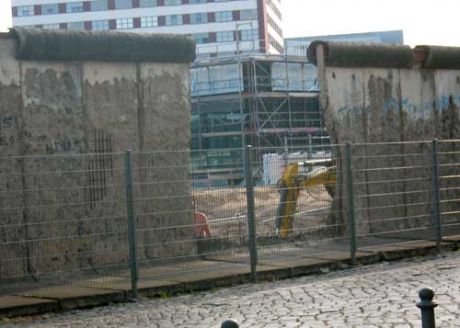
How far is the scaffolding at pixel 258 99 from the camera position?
4903 cm

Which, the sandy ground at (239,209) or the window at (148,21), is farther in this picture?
A: the window at (148,21)

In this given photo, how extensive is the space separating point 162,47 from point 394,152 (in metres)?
4.69

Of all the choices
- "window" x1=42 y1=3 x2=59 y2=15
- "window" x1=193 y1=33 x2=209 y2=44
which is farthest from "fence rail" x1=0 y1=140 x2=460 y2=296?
"window" x1=42 y1=3 x2=59 y2=15

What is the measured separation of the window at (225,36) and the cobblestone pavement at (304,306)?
94.3 meters

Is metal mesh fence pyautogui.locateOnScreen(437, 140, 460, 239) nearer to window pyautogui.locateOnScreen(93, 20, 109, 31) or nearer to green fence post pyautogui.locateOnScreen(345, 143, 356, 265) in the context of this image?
green fence post pyautogui.locateOnScreen(345, 143, 356, 265)

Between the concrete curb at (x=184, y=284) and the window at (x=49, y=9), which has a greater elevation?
the window at (x=49, y=9)

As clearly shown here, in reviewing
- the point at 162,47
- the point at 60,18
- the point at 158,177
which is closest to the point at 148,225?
the point at 158,177

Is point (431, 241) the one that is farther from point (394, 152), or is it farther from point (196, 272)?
point (196, 272)

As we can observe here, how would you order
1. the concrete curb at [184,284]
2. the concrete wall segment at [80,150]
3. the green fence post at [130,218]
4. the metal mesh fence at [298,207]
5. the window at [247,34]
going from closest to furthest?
the concrete curb at [184,284] < the green fence post at [130,218] < the concrete wall segment at [80,150] < the metal mesh fence at [298,207] < the window at [247,34]

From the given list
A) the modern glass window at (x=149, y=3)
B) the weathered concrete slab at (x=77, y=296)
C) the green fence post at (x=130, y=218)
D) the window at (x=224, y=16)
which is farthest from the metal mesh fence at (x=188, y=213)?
the modern glass window at (x=149, y=3)

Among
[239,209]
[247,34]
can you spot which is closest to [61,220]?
[239,209]

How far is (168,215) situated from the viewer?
12500 mm

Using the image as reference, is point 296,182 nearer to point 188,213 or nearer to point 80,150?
point 188,213

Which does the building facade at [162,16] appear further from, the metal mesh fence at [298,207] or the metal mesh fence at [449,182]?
the metal mesh fence at [298,207]
